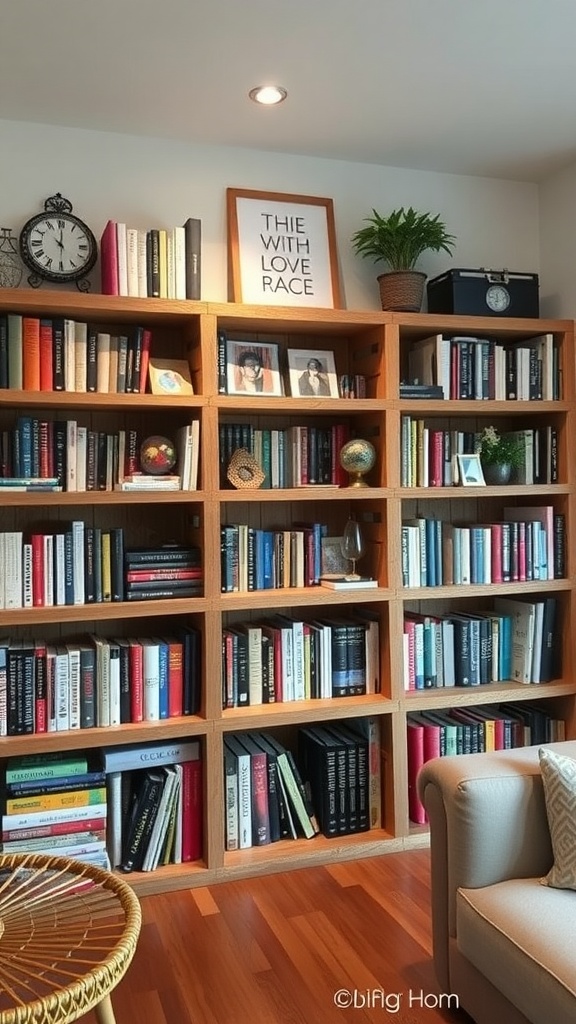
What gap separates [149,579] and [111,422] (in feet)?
1.95

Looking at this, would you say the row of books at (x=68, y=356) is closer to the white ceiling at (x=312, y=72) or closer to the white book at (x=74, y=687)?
the white ceiling at (x=312, y=72)

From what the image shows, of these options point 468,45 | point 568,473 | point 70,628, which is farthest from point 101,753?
point 468,45

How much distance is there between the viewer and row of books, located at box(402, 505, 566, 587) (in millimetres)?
3012

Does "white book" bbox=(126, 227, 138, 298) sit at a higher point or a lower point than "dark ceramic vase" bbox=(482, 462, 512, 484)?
higher

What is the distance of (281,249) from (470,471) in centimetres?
107

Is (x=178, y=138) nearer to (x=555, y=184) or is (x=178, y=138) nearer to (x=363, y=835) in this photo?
(x=555, y=184)

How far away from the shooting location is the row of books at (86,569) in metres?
2.56

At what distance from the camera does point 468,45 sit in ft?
7.64

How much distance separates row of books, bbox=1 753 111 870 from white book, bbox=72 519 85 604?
21.1 inches

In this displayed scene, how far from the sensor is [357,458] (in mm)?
2904

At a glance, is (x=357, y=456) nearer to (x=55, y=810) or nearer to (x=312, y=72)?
(x=312, y=72)

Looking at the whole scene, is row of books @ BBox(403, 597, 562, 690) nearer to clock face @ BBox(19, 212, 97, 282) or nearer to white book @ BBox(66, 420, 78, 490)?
white book @ BBox(66, 420, 78, 490)

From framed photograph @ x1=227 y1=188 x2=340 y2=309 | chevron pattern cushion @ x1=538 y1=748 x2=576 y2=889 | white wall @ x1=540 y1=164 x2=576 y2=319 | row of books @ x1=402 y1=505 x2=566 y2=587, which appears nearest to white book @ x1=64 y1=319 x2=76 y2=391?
framed photograph @ x1=227 y1=188 x2=340 y2=309

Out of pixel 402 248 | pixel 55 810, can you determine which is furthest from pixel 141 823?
pixel 402 248
